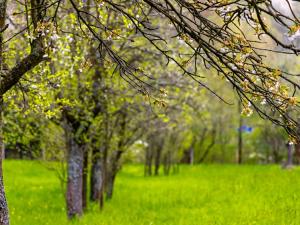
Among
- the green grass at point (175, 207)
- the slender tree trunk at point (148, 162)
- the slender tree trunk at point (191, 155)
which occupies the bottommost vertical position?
the green grass at point (175, 207)

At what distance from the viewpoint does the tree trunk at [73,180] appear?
15930 millimetres

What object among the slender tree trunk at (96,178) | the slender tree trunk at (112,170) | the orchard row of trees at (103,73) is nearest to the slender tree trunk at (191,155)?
the slender tree trunk at (112,170)

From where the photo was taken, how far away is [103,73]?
15.8 m

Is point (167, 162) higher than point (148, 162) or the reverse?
higher

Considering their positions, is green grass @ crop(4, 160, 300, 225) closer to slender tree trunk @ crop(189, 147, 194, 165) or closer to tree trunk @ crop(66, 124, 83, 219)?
tree trunk @ crop(66, 124, 83, 219)

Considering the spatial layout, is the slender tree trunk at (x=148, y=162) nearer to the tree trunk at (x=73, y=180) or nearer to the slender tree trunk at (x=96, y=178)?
the slender tree trunk at (x=96, y=178)

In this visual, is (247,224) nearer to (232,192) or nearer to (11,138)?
(11,138)

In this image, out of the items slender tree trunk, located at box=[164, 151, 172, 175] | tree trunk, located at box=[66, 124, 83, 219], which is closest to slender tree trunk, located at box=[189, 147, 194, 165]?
slender tree trunk, located at box=[164, 151, 172, 175]

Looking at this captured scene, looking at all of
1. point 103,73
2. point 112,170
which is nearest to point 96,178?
point 112,170

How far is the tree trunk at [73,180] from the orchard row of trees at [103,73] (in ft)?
0.10

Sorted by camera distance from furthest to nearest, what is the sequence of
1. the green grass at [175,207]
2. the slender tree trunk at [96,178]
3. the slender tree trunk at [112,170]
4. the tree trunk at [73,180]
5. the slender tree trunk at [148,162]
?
1. the slender tree trunk at [148,162]
2. the slender tree trunk at [112,170]
3. the slender tree trunk at [96,178]
4. the tree trunk at [73,180]
5. the green grass at [175,207]

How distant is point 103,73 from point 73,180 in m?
3.29

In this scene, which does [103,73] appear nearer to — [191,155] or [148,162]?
[148,162]

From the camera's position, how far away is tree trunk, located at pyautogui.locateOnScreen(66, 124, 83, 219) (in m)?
15.9
